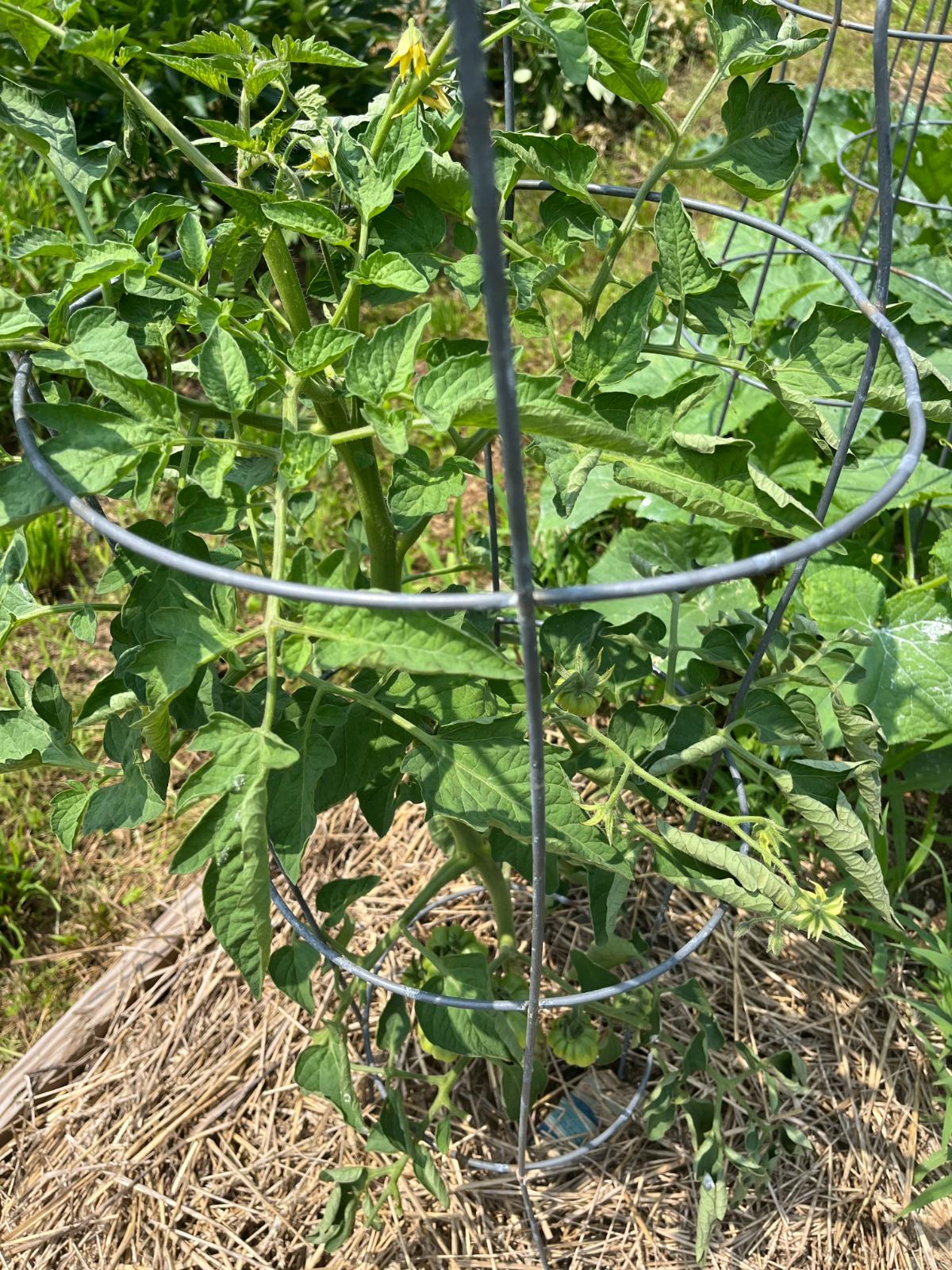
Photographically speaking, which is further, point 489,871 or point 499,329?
point 489,871

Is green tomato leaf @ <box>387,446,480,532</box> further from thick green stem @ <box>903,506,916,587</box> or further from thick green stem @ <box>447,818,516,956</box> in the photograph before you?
thick green stem @ <box>903,506,916,587</box>

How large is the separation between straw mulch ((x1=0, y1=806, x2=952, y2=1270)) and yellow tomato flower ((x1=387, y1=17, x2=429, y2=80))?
1.24 metres

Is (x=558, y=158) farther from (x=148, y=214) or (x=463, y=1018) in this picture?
(x=463, y=1018)

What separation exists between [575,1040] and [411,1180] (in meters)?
0.35

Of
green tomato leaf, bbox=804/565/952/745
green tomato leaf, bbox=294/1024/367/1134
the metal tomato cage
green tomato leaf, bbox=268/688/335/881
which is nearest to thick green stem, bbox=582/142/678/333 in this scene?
the metal tomato cage

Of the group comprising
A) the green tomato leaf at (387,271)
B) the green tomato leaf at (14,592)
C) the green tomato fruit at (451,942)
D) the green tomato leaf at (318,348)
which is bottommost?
the green tomato fruit at (451,942)

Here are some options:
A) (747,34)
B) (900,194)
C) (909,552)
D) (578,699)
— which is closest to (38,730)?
(578,699)

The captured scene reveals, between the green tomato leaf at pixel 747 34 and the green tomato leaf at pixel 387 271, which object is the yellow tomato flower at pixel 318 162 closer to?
the green tomato leaf at pixel 387 271

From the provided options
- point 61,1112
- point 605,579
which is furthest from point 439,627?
point 61,1112

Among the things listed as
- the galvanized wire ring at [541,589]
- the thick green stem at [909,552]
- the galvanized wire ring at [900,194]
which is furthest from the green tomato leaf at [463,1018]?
the galvanized wire ring at [900,194]

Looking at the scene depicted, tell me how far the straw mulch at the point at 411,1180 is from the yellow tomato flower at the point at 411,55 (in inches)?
49.0

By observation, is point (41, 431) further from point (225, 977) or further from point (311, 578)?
point (311, 578)

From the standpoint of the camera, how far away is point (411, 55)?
781 millimetres

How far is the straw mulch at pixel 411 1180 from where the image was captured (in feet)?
4.27
